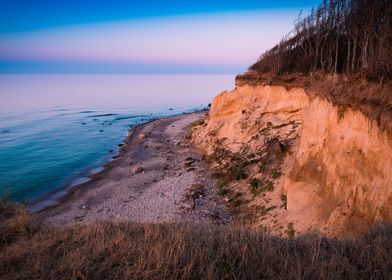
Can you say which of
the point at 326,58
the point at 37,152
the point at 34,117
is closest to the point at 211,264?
the point at 326,58

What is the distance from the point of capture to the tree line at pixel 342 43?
1108 cm

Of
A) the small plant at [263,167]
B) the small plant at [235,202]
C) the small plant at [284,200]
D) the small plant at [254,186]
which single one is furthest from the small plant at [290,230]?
the small plant at [263,167]

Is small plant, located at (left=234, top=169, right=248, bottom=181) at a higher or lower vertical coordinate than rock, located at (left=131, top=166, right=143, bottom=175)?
A: higher

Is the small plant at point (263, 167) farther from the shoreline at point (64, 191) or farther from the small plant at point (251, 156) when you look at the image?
the shoreline at point (64, 191)

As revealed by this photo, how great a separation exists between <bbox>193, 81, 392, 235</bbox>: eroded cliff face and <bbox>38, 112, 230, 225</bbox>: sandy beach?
60.3 inches

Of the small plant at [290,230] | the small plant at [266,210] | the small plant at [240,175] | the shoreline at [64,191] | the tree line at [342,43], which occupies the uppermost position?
the tree line at [342,43]

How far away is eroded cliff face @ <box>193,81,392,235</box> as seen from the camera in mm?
7758

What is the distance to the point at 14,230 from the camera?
229 inches

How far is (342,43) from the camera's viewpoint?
18844 mm

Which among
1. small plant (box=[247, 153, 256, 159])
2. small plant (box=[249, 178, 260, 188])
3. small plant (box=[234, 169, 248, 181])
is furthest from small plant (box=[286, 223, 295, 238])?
small plant (box=[247, 153, 256, 159])

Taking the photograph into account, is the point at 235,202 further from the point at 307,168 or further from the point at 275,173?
the point at 307,168

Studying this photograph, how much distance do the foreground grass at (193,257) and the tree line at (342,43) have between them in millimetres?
6541

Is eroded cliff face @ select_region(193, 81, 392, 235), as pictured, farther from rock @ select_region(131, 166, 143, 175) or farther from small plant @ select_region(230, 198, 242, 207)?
rock @ select_region(131, 166, 143, 175)

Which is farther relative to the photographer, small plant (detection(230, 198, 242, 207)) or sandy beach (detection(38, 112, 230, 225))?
sandy beach (detection(38, 112, 230, 225))
